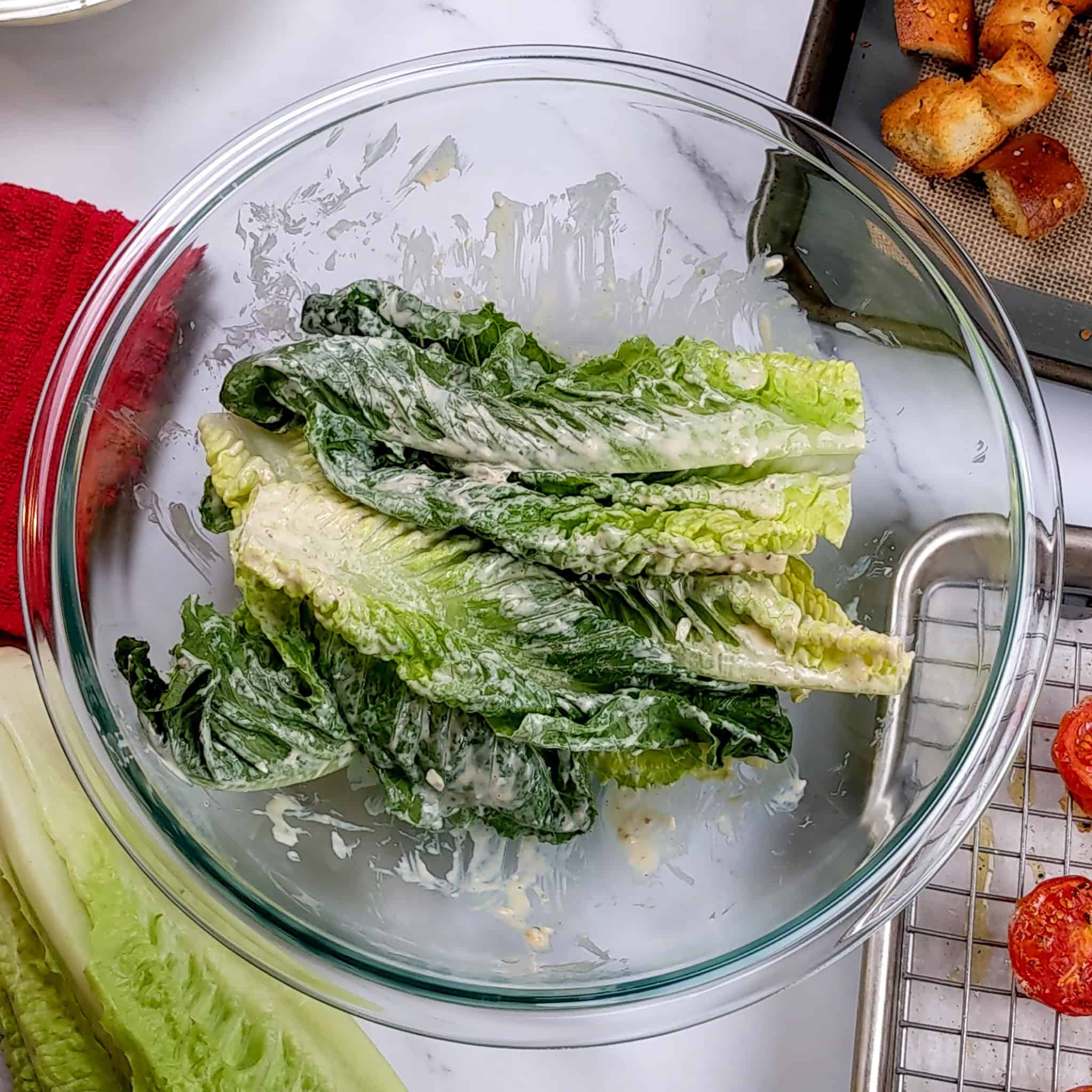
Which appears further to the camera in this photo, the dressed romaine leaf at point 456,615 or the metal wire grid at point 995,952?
the metal wire grid at point 995,952

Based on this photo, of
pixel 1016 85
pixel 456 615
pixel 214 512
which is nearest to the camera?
pixel 456 615

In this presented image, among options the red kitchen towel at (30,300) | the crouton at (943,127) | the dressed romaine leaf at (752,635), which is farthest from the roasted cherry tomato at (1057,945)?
the red kitchen towel at (30,300)

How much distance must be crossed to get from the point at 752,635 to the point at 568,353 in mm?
370

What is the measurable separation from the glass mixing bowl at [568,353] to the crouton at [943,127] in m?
0.19

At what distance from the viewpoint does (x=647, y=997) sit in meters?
1.07

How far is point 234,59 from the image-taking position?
1.38 meters

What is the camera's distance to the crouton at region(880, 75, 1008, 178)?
4.28ft

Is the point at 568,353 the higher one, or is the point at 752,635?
the point at 568,353

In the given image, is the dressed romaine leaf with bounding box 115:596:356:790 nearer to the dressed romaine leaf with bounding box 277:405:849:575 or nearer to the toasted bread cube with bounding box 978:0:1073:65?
the dressed romaine leaf with bounding box 277:405:849:575

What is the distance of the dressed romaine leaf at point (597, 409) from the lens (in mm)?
1019

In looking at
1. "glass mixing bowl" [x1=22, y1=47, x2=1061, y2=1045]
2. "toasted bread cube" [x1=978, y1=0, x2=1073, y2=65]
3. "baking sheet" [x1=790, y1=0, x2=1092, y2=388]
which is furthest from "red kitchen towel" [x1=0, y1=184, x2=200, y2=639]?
"toasted bread cube" [x1=978, y1=0, x2=1073, y2=65]

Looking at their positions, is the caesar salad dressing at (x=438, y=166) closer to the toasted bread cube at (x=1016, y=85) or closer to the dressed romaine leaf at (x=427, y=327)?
the dressed romaine leaf at (x=427, y=327)

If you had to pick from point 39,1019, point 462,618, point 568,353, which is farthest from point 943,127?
point 39,1019

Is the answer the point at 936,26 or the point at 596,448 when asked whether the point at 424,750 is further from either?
the point at 936,26
